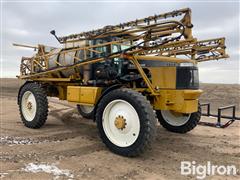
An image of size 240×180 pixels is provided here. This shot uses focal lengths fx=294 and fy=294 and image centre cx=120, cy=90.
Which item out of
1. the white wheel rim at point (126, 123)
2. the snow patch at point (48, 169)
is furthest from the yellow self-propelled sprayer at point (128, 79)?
the snow patch at point (48, 169)

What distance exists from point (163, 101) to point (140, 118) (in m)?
1.06

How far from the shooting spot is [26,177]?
4.53 meters

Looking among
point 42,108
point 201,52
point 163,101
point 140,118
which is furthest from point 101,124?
point 201,52

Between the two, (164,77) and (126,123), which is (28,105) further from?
(164,77)

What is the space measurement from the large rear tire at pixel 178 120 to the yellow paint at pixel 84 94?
224 centimetres

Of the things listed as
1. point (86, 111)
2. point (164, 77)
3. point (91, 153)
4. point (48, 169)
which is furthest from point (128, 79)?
point (86, 111)

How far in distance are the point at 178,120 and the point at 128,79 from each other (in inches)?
85.5

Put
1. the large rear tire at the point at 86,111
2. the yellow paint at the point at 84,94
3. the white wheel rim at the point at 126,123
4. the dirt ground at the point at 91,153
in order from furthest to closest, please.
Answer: the large rear tire at the point at 86,111, the yellow paint at the point at 84,94, the white wheel rim at the point at 126,123, the dirt ground at the point at 91,153

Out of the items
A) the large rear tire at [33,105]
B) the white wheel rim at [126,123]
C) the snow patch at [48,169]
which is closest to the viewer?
the snow patch at [48,169]

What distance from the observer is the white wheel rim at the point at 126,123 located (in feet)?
19.0

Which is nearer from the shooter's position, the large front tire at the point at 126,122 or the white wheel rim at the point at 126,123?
the large front tire at the point at 126,122

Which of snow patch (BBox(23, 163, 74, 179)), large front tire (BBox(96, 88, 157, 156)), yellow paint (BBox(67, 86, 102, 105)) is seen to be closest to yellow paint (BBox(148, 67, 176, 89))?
large front tire (BBox(96, 88, 157, 156))

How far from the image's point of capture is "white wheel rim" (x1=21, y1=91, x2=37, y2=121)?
28.3 feet

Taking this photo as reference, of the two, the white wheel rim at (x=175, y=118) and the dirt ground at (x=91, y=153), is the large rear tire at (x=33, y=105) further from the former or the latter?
the white wheel rim at (x=175, y=118)
